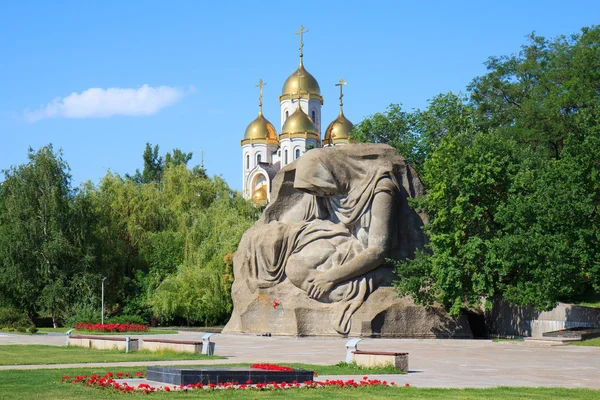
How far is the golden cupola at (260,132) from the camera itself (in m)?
92.2

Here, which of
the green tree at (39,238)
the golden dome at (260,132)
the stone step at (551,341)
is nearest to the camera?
the stone step at (551,341)

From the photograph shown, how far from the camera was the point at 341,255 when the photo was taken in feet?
93.2

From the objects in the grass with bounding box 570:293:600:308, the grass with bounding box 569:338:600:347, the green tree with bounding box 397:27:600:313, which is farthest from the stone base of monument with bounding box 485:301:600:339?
the grass with bounding box 570:293:600:308

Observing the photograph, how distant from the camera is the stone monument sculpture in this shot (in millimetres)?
27844

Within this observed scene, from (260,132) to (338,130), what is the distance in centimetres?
1083

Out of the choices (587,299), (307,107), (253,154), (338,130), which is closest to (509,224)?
(587,299)

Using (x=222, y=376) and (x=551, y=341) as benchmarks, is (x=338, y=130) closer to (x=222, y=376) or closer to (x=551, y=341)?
(x=551, y=341)

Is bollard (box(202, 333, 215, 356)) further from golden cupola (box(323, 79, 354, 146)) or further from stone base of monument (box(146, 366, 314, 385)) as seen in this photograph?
golden cupola (box(323, 79, 354, 146))

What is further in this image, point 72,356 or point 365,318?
point 365,318

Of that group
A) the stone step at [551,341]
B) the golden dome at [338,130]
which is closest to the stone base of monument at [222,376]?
the stone step at [551,341]

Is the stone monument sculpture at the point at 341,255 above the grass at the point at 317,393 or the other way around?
above

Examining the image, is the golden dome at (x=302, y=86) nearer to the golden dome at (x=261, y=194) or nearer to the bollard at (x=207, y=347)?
the golden dome at (x=261, y=194)

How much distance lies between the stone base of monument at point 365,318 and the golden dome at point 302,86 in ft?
206

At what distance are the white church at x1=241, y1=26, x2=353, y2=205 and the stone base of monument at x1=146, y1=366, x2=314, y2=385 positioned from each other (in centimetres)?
7013
